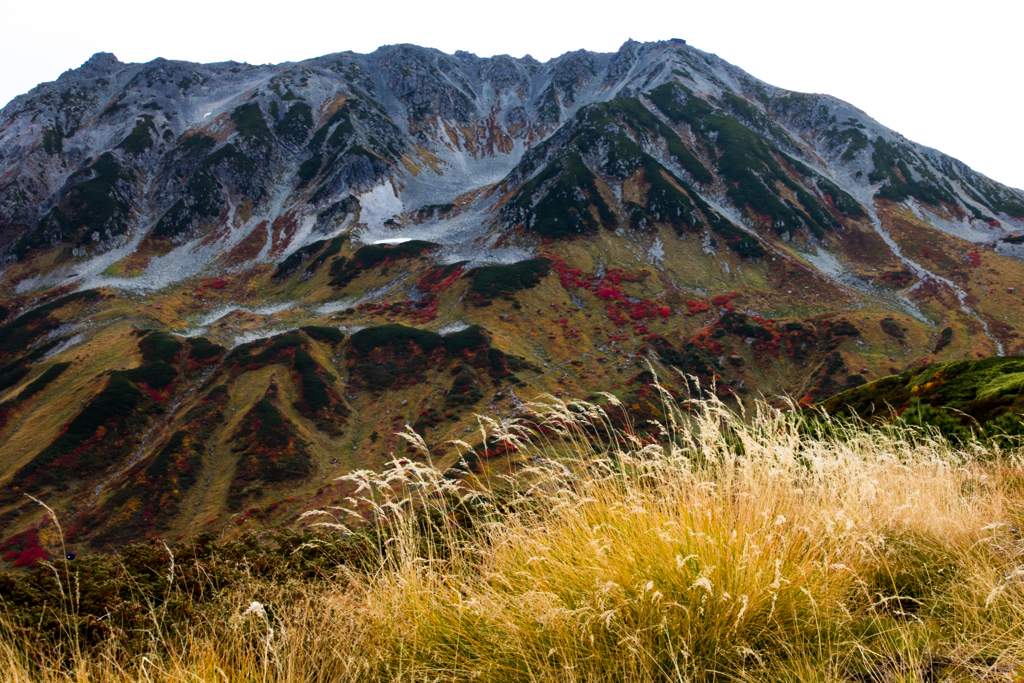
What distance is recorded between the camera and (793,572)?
3.37 m

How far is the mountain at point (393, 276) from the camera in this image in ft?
164

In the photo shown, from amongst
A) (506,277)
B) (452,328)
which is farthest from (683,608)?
(506,277)

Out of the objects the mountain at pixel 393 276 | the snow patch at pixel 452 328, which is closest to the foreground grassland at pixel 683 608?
the mountain at pixel 393 276

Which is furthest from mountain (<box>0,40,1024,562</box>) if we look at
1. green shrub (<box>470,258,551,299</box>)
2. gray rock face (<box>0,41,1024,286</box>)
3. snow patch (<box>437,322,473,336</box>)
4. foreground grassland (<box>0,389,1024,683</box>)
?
snow patch (<box>437,322,473,336</box>)

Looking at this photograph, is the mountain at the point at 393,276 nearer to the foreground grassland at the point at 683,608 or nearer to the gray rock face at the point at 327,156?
the gray rock face at the point at 327,156

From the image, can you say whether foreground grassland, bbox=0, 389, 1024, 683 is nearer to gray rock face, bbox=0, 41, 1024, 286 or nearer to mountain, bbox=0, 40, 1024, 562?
mountain, bbox=0, 40, 1024, 562

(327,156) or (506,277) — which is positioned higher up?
(327,156)

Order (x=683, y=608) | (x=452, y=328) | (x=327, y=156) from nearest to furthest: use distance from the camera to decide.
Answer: (x=683, y=608), (x=452, y=328), (x=327, y=156)

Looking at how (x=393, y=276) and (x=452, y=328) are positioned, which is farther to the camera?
(x=393, y=276)

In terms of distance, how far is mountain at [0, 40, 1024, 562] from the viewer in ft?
164

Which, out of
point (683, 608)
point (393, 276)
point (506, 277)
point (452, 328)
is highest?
point (683, 608)

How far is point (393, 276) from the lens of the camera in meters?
95.4

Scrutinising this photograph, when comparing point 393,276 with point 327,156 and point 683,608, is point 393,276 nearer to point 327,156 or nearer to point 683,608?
point 327,156

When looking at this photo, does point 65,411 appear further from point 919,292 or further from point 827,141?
point 827,141
